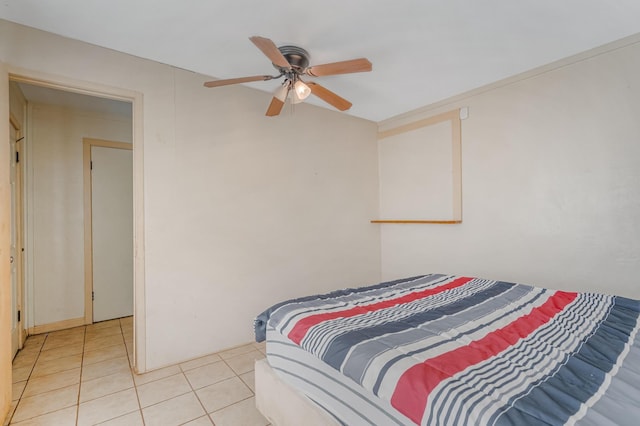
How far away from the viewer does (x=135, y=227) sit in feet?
7.79

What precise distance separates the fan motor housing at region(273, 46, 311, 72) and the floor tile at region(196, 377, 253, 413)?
231 centimetres

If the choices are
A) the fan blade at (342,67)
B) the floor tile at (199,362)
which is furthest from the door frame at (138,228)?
the fan blade at (342,67)

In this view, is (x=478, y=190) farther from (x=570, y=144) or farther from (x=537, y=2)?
(x=537, y=2)

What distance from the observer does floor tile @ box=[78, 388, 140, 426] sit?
183 centimetres

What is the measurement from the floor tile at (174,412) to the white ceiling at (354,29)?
96.7 inches

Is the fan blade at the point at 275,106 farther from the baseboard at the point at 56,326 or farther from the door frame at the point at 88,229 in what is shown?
the baseboard at the point at 56,326

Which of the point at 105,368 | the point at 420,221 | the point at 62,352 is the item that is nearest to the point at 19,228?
the point at 62,352

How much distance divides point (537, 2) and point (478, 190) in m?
1.66

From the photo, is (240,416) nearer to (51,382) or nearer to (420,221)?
(51,382)

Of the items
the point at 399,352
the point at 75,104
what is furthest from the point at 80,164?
the point at 399,352

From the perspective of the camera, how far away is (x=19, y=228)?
2.85 m

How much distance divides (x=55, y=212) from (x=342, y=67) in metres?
3.47

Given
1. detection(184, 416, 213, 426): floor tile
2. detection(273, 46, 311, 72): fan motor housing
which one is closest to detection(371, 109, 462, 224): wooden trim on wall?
detection(273, 46, 311, 72): fan motor housing

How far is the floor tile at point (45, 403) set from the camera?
6.13 ft
